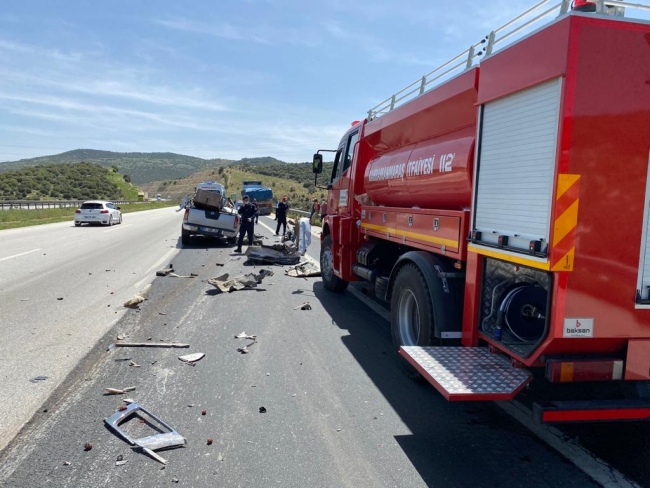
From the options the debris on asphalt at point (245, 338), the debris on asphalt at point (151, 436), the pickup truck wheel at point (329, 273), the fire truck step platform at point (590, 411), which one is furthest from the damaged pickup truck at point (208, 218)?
the fire truck step platform at point (590, 411)

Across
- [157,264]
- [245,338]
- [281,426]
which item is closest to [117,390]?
[281,426]

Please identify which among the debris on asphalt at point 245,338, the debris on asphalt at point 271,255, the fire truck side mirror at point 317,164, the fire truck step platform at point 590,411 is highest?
the fire truck side mirror at point 317,164

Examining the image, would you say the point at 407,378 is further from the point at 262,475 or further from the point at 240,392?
the point at 262,475

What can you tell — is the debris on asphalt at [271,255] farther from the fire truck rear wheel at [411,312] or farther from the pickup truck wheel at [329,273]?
the fire truck rear wheel at [411,312]

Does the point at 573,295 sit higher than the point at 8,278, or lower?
higher

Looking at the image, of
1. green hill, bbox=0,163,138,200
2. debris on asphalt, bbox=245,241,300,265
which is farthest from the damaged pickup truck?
green hill, bbox=0,163,138,200

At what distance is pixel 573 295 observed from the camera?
3.28m

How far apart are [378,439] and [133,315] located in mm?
4872

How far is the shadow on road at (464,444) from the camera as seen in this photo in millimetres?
3252

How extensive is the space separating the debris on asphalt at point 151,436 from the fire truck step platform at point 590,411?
250 cm

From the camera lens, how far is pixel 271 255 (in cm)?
1348

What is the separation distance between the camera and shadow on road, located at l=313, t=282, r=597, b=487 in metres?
3.25

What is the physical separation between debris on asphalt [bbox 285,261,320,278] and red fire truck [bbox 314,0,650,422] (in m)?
6.50

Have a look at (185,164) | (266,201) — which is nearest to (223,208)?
(266,201)
